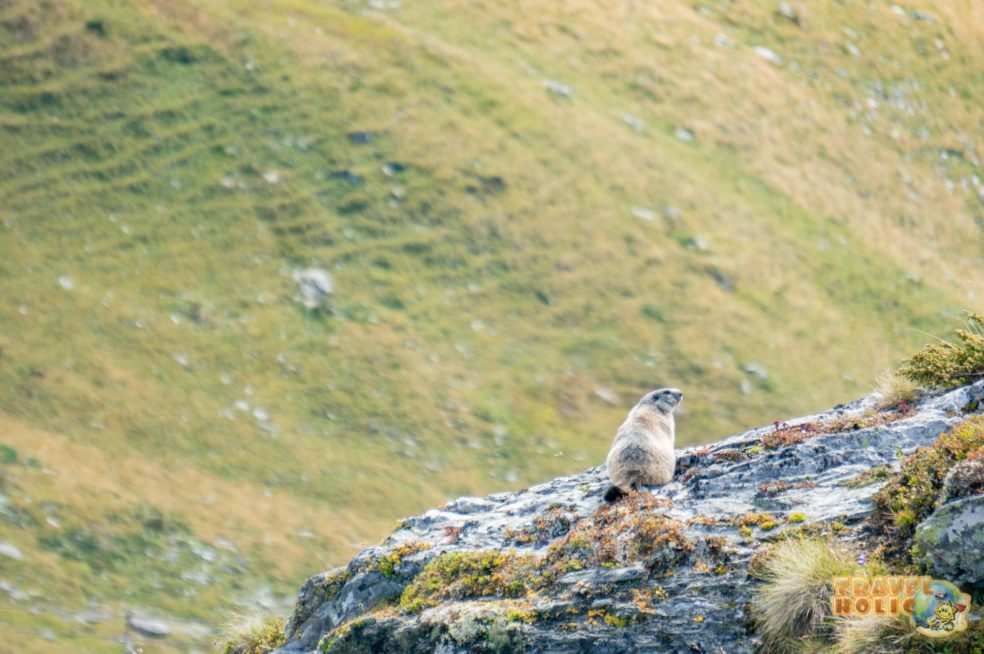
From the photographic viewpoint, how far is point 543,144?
61281 millimetres

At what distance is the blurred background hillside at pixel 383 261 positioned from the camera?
40.3m

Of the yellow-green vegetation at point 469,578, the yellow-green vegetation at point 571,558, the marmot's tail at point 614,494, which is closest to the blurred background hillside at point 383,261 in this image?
the yellow-green vegetation at point 469,578

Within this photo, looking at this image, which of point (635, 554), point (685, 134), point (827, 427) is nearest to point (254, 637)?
point (635, 554)

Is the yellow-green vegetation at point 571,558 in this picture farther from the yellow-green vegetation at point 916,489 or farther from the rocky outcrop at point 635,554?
the yellow-green vegetation at point 916,489

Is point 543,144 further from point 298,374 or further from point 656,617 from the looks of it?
point 656,617

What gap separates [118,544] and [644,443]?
90.1ft

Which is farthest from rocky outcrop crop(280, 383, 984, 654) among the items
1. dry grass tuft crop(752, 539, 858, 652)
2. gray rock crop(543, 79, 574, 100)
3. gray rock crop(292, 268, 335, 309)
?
gray rock crop(543, 79, 574, 100)

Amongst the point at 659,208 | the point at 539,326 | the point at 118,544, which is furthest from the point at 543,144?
the point at 118,544

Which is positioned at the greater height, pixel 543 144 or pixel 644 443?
pixel 644 443

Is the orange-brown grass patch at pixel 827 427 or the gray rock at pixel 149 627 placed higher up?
the orange-brown grass patch at pixel 827 427

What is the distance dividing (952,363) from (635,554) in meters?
4.88

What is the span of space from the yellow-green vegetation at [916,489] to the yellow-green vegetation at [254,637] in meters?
8.75

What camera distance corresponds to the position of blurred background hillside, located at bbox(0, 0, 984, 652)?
4034 cm

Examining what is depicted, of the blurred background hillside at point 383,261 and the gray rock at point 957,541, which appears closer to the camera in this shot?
the gray rock at point 957,541
